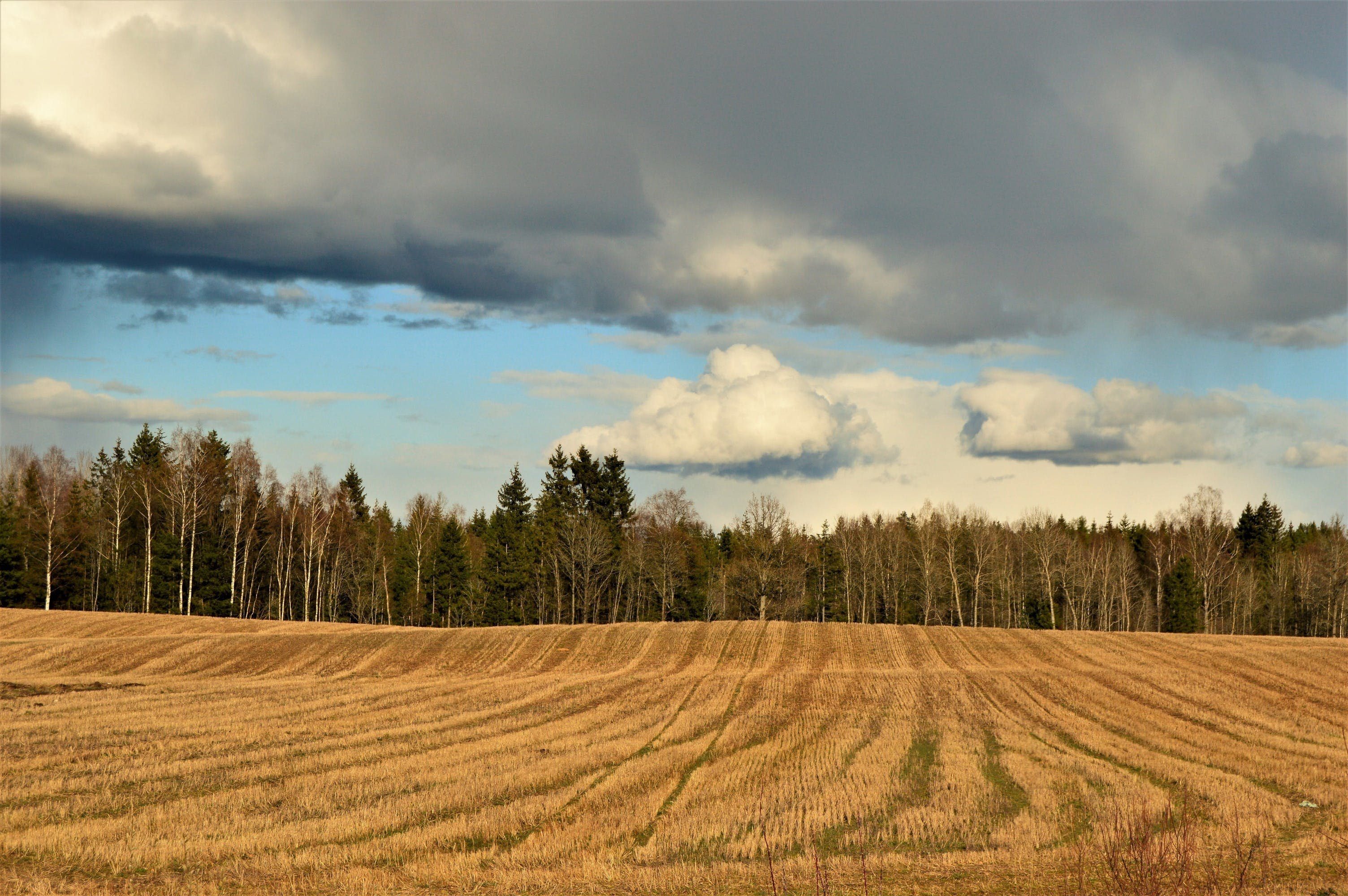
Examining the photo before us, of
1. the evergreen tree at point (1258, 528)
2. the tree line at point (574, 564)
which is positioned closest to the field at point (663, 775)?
the tree line at point (574, 564)

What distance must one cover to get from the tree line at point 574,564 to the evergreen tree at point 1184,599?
0.20 m

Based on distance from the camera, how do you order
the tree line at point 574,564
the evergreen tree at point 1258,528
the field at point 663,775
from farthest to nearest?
the evergreen tree at point 1258,528, the tree line at point 574,564, the field at point 663,775

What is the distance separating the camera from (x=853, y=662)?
181ft

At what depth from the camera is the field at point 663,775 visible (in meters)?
16.0

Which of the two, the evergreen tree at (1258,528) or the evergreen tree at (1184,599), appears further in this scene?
the evergreen tree at (1258,528)

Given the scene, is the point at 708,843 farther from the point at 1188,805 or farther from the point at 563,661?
the point at 563,661

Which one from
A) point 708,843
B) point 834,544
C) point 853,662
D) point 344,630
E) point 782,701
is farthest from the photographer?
point 834,544

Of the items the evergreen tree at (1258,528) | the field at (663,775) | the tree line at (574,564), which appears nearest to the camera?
the field at (663,775)

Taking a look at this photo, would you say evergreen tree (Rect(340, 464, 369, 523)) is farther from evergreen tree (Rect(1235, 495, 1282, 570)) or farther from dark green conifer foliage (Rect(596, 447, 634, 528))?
evergreen tree (Rect(1235, 495, 1282, 570))

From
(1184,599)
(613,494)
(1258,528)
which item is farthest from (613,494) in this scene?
(1258,528)

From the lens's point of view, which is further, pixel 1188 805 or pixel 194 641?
pixel 194 641

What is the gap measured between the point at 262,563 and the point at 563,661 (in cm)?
5558

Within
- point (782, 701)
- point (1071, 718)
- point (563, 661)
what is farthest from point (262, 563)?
point (1071, 718)

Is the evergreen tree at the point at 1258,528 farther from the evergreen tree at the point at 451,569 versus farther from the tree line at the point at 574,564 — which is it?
the evergreen tree at the point at 451,569
